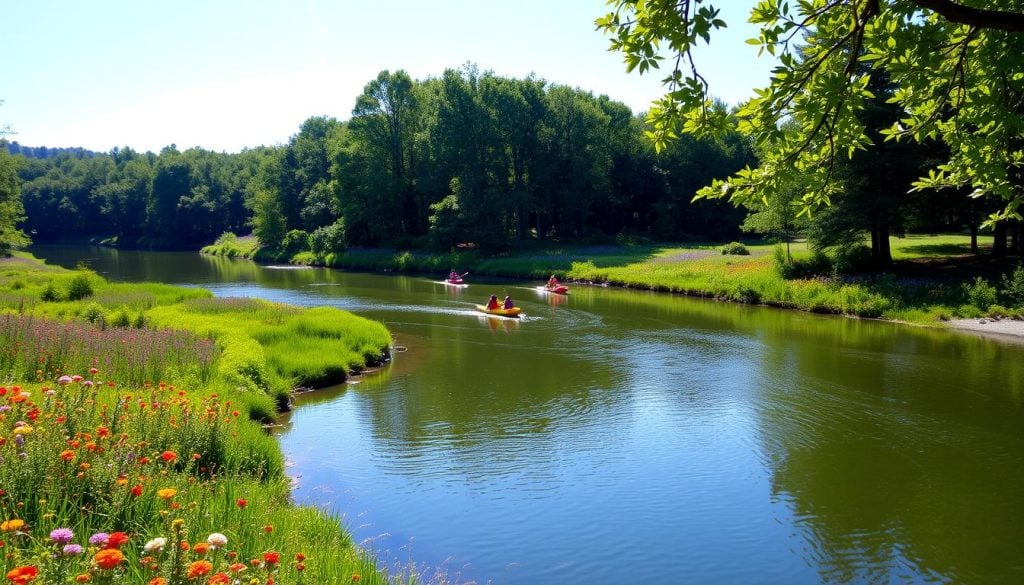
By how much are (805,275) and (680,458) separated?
25.6m

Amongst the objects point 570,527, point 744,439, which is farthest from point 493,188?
point 570,527

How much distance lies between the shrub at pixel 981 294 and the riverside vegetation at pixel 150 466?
82.8 ft

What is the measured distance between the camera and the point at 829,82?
4.73 meters

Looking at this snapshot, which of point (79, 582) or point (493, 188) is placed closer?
point (79, 582)

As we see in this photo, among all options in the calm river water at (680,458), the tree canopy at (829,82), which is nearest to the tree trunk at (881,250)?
the calm river water at (680,458)

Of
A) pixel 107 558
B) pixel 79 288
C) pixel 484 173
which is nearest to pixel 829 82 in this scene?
pixel 107 558

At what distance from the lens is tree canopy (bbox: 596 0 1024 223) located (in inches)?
189

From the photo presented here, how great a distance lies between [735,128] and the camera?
5.18 m

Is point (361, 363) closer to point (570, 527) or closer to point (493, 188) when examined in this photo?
point (570, 527)

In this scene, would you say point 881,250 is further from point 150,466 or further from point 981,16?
point 150,466

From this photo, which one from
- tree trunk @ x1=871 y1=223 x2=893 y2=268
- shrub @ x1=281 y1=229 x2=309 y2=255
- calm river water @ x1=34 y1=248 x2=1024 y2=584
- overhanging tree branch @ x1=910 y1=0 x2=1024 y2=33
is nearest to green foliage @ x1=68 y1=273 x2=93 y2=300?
calm river water @ x1=34 y1=248 x2=1024 y2=584

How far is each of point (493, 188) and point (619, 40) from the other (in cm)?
5558

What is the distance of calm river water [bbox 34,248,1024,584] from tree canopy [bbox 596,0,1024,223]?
594 cm

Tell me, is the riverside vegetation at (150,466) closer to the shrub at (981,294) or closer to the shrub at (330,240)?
the shrub at (981,294)
